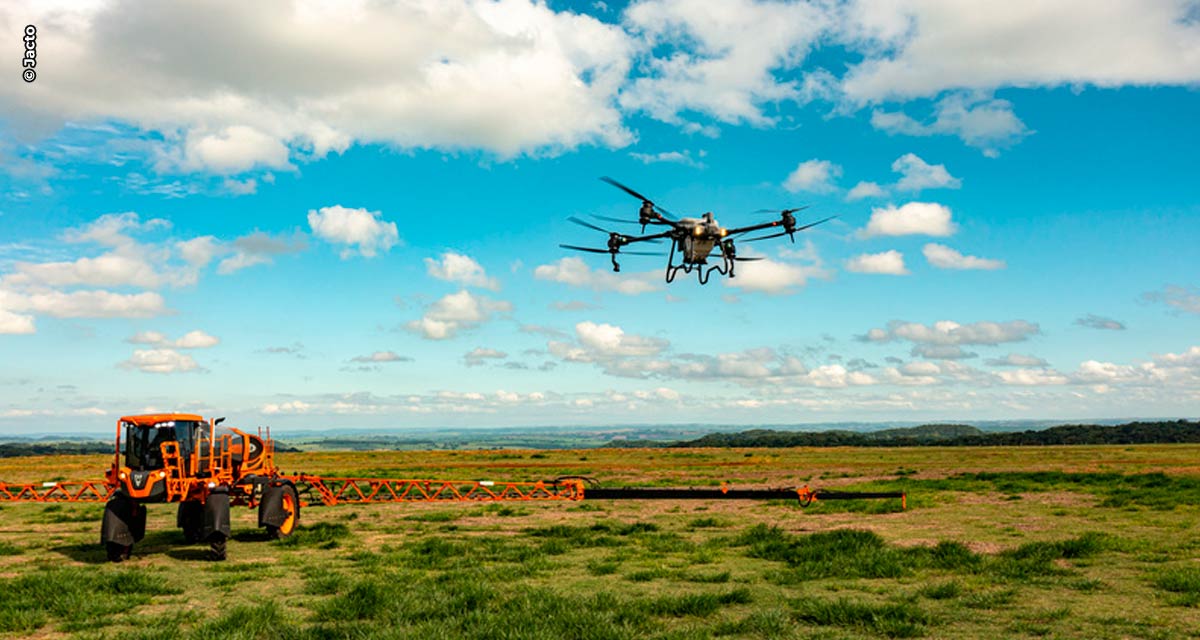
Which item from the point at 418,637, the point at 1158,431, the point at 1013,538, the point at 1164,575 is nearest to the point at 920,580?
the point at 1164,575

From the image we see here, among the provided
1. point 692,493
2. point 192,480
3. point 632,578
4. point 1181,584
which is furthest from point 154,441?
point 1181,584

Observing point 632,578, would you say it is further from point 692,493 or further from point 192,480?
point 192,480

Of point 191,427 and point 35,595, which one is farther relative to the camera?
point 191,427

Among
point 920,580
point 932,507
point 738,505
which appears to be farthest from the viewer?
point 738,505

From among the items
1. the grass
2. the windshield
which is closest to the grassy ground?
the grass

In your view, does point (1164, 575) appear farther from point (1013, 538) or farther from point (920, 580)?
point (1013, 538)

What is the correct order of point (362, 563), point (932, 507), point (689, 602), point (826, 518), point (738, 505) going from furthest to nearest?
point (738, 505) < point (932, 507) < point (826, 518) < point (362, 563) < point (689, 602)

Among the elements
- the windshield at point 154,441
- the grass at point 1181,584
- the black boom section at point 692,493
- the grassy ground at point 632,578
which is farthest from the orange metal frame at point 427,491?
the grass at point 1181,584
